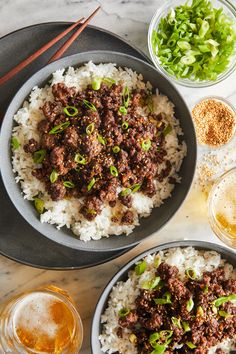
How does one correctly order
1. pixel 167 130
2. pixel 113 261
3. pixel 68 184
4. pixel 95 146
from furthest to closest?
pixel 113 261, pixel 167 130, pixel 68 184, pixel 95 146

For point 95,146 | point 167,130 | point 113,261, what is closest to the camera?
point 95,146

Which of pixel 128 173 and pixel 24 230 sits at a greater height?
pixel 128 173

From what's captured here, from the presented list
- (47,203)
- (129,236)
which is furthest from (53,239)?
(129,236)

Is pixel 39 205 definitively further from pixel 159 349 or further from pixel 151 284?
pixel 159 349

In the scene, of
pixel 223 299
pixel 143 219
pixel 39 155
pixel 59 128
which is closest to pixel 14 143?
pixel 39 155

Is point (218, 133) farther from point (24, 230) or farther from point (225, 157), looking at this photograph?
point (24, 230)

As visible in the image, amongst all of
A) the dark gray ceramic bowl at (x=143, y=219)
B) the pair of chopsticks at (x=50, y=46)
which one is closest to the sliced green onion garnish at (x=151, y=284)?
the dark gray ceramic bowl at (x=143, y=219)

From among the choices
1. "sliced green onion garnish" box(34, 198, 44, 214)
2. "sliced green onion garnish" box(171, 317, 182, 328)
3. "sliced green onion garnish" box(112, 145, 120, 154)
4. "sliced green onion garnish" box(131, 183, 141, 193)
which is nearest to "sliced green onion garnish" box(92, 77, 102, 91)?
"sliced green onion garnish" box(112, 145, 120, 154)
